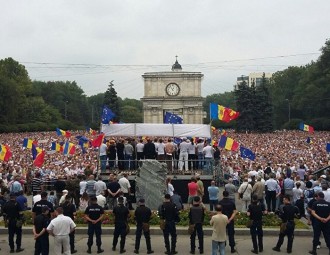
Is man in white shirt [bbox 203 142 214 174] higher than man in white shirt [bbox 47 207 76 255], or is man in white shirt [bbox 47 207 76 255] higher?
man in white shirt [bbox 203 142 214 174]

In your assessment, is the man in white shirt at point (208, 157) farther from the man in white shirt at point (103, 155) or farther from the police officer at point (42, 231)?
the police officer at point (42, 231)

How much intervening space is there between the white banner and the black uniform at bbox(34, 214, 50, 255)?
1041 cm

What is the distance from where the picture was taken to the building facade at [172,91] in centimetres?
8569

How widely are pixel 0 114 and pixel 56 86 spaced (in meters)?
52.1

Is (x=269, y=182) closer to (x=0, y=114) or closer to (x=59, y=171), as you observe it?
(x=59, y=171)

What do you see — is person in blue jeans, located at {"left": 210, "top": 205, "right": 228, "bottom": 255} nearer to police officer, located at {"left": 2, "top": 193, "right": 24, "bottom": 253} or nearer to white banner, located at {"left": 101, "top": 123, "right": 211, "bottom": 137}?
police officer, located at {"left": 2, "top": 193, "right": 24, "bottom": 253}

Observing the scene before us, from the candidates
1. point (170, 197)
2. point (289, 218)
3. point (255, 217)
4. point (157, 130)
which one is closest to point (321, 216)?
point (289, 218)

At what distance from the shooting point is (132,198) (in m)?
20.4

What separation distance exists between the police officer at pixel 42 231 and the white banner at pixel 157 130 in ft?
33.8

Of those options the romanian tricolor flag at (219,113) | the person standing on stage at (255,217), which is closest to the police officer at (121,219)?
the person standing on stage at (255,217)

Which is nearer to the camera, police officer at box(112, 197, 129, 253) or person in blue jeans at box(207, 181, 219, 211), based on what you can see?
police officer at box(112, 197, 129, 253)

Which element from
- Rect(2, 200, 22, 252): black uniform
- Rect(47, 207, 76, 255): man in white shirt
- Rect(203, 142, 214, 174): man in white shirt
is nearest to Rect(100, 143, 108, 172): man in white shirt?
Rect(203, 142, 214, 174): man in white shirt

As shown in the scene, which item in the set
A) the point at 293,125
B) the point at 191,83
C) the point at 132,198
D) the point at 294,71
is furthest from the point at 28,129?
the point at 132,198

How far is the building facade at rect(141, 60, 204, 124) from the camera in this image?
85688 millimetres
